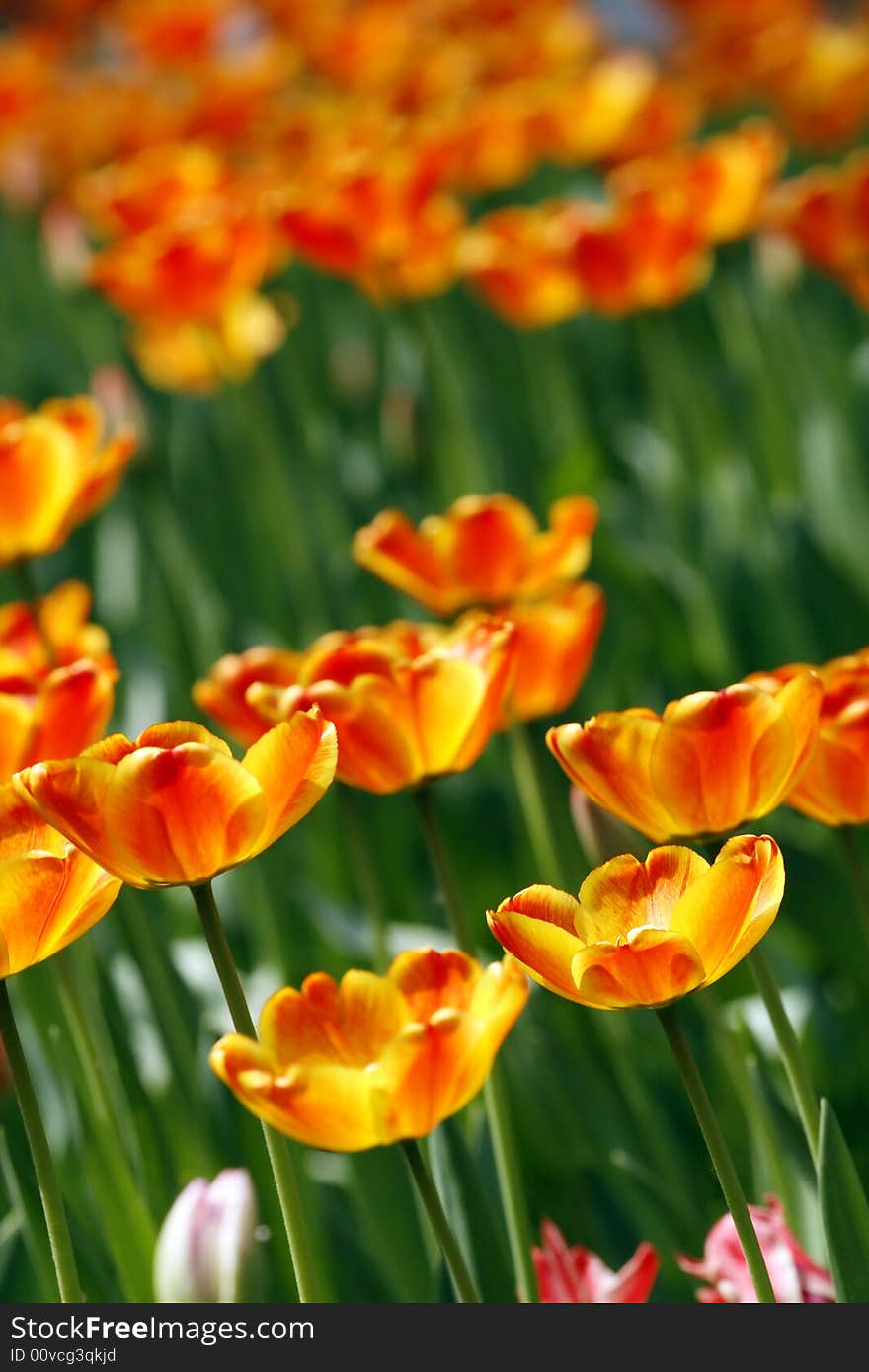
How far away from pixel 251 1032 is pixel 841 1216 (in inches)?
10.7

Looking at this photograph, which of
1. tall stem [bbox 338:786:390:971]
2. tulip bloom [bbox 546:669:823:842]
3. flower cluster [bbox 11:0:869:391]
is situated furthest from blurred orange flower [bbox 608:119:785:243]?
tulip bloom [bbox 546:669:823:842]

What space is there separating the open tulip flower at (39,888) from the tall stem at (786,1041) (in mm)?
290

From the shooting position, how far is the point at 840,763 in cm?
82

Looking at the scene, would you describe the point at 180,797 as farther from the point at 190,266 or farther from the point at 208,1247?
the point at 190,266

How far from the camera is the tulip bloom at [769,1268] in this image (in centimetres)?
84

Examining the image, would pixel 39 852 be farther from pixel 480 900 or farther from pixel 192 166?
pixel 192 166

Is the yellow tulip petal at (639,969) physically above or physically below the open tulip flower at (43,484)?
below

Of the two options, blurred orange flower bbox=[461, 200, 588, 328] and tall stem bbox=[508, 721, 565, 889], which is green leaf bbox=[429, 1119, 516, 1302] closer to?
tall stem bbox=[508, 721, 565, 889]

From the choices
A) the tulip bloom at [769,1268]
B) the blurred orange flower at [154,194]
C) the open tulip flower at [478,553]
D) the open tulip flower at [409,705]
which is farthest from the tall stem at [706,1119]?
the blurred orange flower at [154,194]

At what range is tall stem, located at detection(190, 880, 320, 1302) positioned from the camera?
2.31 feet

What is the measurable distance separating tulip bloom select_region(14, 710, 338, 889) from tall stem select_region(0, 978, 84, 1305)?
0.08 metres

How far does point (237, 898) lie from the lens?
1.52 metres

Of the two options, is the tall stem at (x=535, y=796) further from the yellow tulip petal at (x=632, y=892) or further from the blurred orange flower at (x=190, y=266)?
the blurred orange flower at (x=190, y=266)

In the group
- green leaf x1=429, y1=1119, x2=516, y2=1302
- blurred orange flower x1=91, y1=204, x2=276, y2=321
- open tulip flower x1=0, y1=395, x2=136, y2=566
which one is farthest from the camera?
blurred orange flower x1=91, y1=204, x2=276, y2=321
